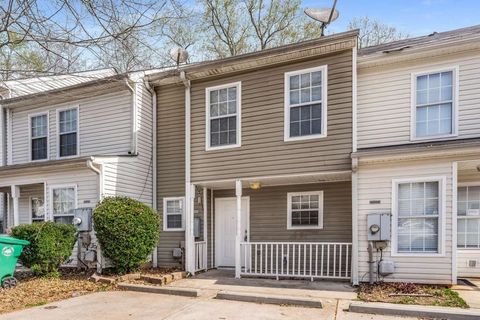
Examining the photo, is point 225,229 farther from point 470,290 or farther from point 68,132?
point 470,290

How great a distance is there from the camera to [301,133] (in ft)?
26.6

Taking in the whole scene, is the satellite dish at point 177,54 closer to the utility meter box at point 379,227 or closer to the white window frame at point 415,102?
the white window frame at point 415,102

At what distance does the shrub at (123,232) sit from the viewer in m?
7.82

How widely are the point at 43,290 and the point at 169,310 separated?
3.03 m

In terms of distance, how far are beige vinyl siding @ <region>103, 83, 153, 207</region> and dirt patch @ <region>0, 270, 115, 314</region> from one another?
2.12 metres

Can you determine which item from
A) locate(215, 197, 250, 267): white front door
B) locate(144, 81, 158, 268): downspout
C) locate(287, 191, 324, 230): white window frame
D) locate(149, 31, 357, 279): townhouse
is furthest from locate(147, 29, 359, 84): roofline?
locate(215, 197, 250, 267): white front door

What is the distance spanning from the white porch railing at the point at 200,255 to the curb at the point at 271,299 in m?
2.72

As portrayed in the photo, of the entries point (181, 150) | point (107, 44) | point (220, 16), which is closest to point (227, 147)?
point (181, 150)

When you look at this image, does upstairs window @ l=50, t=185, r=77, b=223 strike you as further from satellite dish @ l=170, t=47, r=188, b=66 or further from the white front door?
satellite dish @ l=170, t=47, r=188, b=66

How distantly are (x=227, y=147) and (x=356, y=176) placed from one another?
310 cm

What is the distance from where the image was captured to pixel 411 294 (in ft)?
20.4

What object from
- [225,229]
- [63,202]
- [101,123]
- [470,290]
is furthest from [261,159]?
[63,202]

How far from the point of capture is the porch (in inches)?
334

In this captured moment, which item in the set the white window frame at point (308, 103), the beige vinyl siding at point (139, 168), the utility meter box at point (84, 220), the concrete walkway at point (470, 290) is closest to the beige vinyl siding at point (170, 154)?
the beige vinyl siding at point (139, 168)
